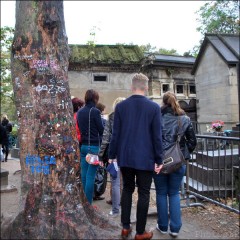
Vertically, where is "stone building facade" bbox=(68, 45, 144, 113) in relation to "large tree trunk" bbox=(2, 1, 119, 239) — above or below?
above

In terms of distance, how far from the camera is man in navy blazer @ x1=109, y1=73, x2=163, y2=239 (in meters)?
3.86

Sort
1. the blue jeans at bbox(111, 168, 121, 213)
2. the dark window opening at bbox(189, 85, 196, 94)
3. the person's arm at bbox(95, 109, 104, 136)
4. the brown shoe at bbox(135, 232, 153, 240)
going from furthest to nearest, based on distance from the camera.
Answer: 1. the dark window opening at bbox(189, 85, 196, 94)
2. the person's arm at bbox(95, 109, 104, 136)
3. the blue jeans at bbox(111, 168, 121, 213)
4. the brown shoe at bbox(135, 232, 153, 240)

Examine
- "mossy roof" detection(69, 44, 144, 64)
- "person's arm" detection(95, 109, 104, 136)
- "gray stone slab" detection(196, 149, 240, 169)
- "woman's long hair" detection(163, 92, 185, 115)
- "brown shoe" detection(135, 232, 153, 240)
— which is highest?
"mossy roof" detection(69, 44, 144, 64)

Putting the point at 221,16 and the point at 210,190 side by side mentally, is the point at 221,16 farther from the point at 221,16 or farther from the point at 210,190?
the point at 210,190

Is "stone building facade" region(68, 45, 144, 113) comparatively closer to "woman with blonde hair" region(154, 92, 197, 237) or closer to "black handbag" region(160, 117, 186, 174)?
"woman with blonde hair" region(154, 92, 197, 237)

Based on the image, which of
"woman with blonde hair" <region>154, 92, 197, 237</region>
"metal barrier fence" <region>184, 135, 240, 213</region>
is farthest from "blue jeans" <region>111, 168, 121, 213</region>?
"metal barrier fence" <region>184, 135, 240, 213</region>

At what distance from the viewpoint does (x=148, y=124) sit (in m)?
3.90

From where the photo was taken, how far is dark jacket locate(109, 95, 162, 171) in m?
3.84

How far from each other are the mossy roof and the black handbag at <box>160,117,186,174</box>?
11473 mm

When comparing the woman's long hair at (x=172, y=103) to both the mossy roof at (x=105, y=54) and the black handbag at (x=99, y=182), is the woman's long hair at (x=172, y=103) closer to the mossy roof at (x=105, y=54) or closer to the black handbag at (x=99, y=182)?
the black handbag at (x=99, y=182)

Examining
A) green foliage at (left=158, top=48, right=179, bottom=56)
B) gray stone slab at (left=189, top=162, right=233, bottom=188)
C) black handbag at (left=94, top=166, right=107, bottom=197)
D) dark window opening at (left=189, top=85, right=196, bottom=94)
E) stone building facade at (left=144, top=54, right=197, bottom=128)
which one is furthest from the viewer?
green foliage at (left=158, top=48, right=179, bottom=56)

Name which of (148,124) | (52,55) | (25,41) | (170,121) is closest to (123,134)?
(148,124)

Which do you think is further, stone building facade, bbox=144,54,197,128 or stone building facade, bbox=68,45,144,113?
stone building facade, bbox=144,54,197,128

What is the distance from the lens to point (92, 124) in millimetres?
5371
